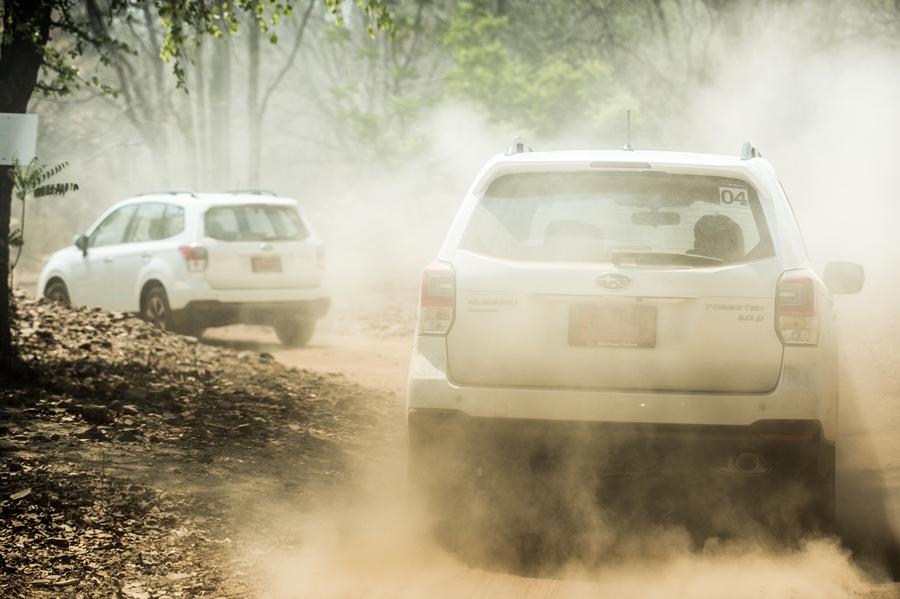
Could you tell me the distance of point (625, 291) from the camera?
5.69m

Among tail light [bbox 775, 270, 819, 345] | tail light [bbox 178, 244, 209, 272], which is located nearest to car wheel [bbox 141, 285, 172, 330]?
tail light [bbox 178, 244, 209, 272]

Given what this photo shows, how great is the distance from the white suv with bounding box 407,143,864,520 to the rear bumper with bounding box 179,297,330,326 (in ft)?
30.3

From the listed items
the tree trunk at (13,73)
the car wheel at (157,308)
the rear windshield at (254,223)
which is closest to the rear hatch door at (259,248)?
the rear windshield at (254,223)

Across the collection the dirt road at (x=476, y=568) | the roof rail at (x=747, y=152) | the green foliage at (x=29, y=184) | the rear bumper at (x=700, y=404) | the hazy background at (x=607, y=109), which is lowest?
the dirt road at (x=476, y=568)

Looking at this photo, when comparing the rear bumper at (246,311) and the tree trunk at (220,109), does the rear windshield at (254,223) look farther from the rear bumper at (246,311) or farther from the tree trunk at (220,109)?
the tree trunk at (220,109)

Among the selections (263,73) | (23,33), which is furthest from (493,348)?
(263,73)

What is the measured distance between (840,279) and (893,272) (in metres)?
16.2

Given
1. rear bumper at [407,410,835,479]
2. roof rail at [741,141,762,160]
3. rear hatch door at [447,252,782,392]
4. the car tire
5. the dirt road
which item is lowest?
the dirt road

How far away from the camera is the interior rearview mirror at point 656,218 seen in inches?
250

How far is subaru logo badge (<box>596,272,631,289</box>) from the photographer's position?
5699mm

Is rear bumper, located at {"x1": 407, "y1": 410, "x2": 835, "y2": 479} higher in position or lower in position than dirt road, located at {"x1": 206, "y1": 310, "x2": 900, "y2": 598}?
higher

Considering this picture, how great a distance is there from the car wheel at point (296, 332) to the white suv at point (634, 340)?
404 inches

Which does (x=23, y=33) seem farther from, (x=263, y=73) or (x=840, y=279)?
(x=263, y=73)

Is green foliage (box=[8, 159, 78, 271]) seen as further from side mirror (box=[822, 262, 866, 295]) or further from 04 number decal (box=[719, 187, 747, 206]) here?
side mirror (box=[822, 262, 866, 295])
